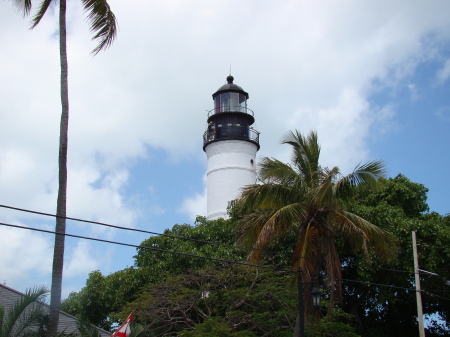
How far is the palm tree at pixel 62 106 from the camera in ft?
39.8

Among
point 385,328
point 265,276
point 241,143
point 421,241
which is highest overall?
point 241,143

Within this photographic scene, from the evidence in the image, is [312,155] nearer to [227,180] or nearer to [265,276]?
[265,276]

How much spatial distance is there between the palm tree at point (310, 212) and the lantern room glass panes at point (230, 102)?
831 inches

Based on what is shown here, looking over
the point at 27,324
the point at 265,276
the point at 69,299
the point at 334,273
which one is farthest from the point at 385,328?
the point at 27,324

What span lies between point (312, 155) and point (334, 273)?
136 inches

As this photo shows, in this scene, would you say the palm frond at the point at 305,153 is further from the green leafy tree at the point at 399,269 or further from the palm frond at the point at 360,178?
the green leafy tree at the point at 399,269

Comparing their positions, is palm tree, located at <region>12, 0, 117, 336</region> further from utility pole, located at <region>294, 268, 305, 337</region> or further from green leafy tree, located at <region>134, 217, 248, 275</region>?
green leafy tree, located at <region>134, 217, 248, 275</region>

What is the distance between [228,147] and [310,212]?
70.5 ft

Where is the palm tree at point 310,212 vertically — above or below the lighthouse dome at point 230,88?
below

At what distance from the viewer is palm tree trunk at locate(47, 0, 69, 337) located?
1197cm

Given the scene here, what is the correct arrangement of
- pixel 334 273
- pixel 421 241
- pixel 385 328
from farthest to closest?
pixel 385 328
pixel 421 241
pixel 334 273

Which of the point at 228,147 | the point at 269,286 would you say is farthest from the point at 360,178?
the point at 228,147

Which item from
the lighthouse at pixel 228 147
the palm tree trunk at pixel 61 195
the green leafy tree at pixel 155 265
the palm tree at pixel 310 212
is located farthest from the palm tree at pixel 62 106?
the lighthouse at pixel 228 147

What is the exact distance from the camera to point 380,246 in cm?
1488
